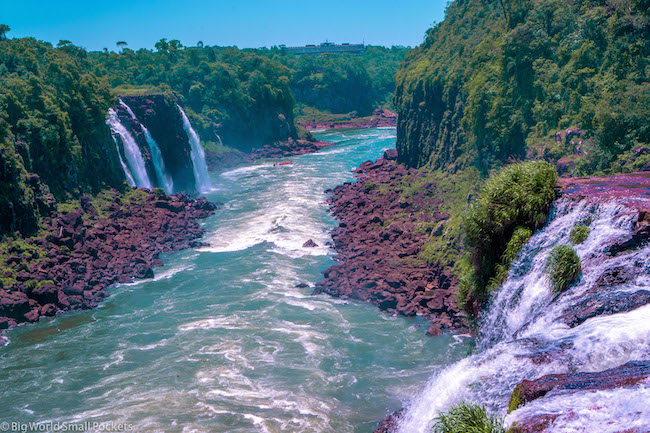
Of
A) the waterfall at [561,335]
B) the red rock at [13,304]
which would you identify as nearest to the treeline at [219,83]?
the red rock at [13,304]

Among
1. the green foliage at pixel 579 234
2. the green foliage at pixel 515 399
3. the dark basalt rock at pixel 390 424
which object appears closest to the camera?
the green foliage at pixel 515 399

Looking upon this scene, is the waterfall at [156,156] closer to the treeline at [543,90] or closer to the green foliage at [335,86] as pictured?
the treeline at [543,90]

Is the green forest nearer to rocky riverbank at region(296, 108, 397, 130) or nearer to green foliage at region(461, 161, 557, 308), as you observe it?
rocky riverbank at region(296, 108, 397, 130)

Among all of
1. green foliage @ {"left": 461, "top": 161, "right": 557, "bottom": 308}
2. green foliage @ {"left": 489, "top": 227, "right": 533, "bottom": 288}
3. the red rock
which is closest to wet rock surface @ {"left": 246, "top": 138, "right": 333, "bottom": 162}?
the red rock

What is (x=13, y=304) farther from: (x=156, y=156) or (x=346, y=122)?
(x=346, y=122)

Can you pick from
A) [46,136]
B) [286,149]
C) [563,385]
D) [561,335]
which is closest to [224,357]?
[561,335]

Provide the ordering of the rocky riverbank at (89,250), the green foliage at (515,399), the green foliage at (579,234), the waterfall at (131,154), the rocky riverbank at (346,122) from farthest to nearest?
the rocky riverbank at (346,122), the waterfall at (131,154), the rocky riverbank at (89,250), the green foliage at (579,234), the green foliage at (515,399)
